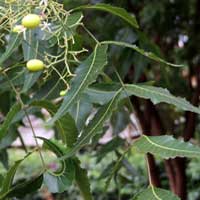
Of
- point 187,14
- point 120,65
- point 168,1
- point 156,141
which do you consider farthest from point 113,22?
point 156,141

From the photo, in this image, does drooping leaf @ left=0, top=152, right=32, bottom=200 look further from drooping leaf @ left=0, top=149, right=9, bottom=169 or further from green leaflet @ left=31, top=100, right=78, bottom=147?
drooping leaf @ left=0, top=149, right=9, bottom=169

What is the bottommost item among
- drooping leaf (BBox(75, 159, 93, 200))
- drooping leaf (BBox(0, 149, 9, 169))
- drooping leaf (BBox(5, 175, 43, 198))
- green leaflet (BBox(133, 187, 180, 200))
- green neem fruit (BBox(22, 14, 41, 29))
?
drooping leaf (BBox(0, 149, 9, 169))

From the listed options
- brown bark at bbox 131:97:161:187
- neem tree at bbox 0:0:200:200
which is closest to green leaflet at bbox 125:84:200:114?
neem tree at bbox 0:0:200:200

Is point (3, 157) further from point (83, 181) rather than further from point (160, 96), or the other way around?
point (160, 96)

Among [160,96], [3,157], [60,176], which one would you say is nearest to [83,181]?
[60,176]

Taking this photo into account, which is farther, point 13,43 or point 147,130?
point 147,130

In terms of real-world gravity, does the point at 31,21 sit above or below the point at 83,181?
above

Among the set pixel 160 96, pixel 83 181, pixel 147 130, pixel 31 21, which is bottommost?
pixel 147 130

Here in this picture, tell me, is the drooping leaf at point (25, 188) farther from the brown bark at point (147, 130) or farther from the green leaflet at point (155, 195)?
the brown bark at point (147, 130)
